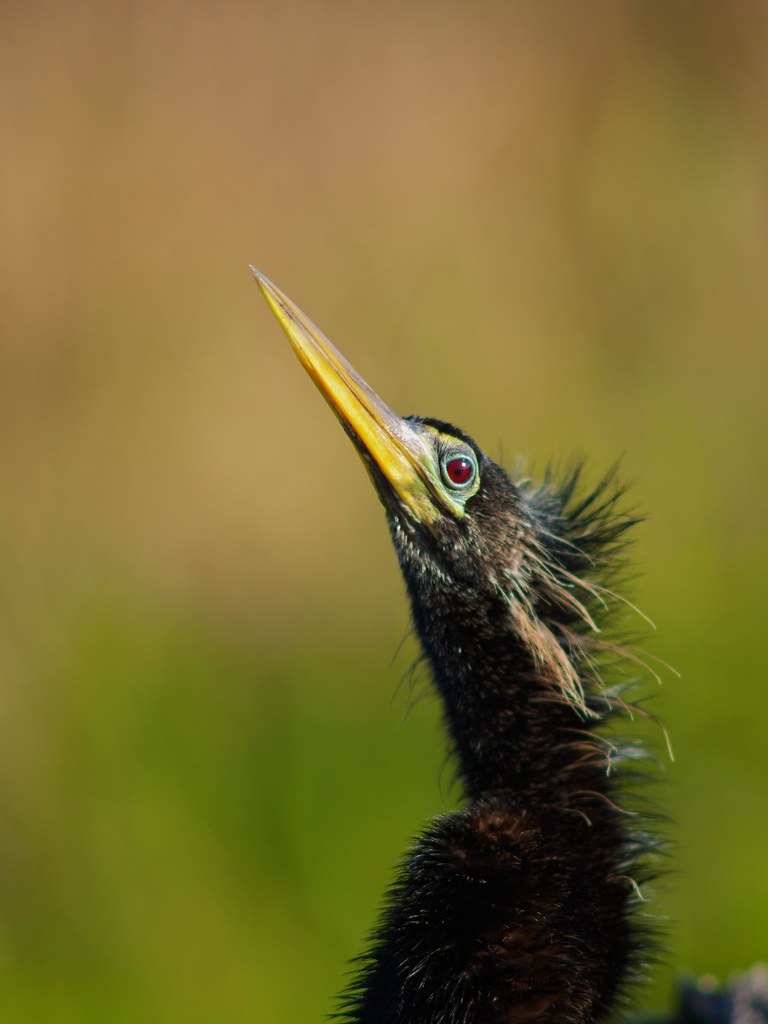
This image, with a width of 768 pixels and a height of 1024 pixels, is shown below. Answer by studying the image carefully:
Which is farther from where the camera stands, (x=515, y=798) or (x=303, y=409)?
(x=303, y=409)

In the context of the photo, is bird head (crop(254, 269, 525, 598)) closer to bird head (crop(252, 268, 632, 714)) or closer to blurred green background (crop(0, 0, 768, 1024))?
bird head (crop(252, 268, 632, 714))

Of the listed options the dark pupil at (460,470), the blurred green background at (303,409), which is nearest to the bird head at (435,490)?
the dark pupil at (460,470)

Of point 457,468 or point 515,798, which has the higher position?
point 457,468

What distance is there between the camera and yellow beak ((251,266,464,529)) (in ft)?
9.01

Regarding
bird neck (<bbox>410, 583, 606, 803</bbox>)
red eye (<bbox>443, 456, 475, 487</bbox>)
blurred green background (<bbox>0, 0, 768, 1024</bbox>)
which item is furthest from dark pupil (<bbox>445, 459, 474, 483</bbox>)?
blurred green background (<bbox>0, 0, 768, 1024</bbox>)

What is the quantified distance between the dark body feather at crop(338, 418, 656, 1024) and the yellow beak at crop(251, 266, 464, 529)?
5 centimetres

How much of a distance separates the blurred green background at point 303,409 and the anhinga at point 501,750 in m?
2.52

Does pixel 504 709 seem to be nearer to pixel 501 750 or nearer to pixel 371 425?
pixel 501 750

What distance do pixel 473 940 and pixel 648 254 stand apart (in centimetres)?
524

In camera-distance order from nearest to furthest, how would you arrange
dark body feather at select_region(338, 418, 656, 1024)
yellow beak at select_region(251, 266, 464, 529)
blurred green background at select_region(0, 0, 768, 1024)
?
dark body feather at select_region(338, 418, 656, 1024) → yellow beak at select_region(251, 266, 464, 529) → blurred green background at select_region(0, 0, 768, 1024)

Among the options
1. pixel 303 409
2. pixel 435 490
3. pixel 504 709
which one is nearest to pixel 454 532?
pixel 435 490

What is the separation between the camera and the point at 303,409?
6281mm

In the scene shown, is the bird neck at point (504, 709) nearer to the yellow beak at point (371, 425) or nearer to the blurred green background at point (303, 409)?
the yellow beak at point (371, 425)

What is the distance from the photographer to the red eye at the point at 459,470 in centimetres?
282
